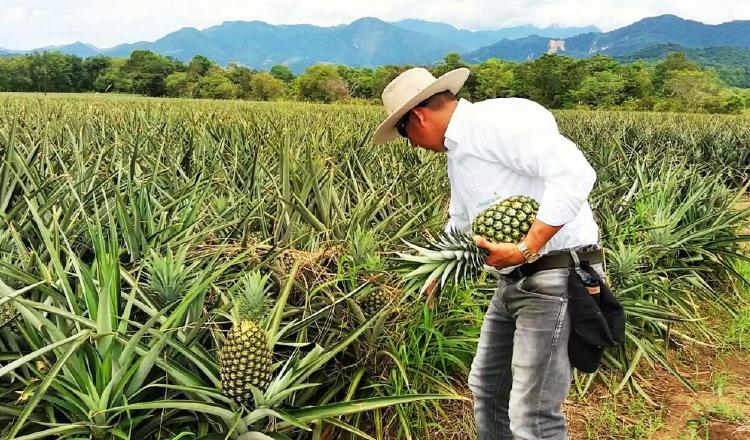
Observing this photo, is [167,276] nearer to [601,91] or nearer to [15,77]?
[601,91]

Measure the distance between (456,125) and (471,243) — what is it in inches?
16.5

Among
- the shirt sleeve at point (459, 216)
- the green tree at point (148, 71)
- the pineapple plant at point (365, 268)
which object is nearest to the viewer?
the shirt sleeve at point (459, 216)

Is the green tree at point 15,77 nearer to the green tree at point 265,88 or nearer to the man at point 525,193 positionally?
the green tree at point 265,88

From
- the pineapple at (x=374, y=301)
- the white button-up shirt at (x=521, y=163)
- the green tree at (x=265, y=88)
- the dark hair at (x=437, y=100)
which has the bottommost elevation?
the green tree at (x=265, y=88)

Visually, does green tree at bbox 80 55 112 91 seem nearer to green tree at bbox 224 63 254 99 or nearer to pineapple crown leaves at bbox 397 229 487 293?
green tree at bbox 224 63 254 99

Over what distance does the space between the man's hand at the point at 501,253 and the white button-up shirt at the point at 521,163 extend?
0.13 metres

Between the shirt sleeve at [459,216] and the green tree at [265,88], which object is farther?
the green tree at [265,88]

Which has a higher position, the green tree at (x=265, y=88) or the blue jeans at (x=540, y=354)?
the blue jeans at (x=540, y=354)

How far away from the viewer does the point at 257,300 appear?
189 centimetres

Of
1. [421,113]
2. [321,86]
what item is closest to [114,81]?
[321,86]

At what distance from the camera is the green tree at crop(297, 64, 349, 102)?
48500mm

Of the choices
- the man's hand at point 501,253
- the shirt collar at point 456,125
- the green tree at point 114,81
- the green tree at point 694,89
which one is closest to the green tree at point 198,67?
the green tree at point 114,81

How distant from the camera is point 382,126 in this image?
6.99 ft

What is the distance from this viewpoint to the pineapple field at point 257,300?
1.66 metres
